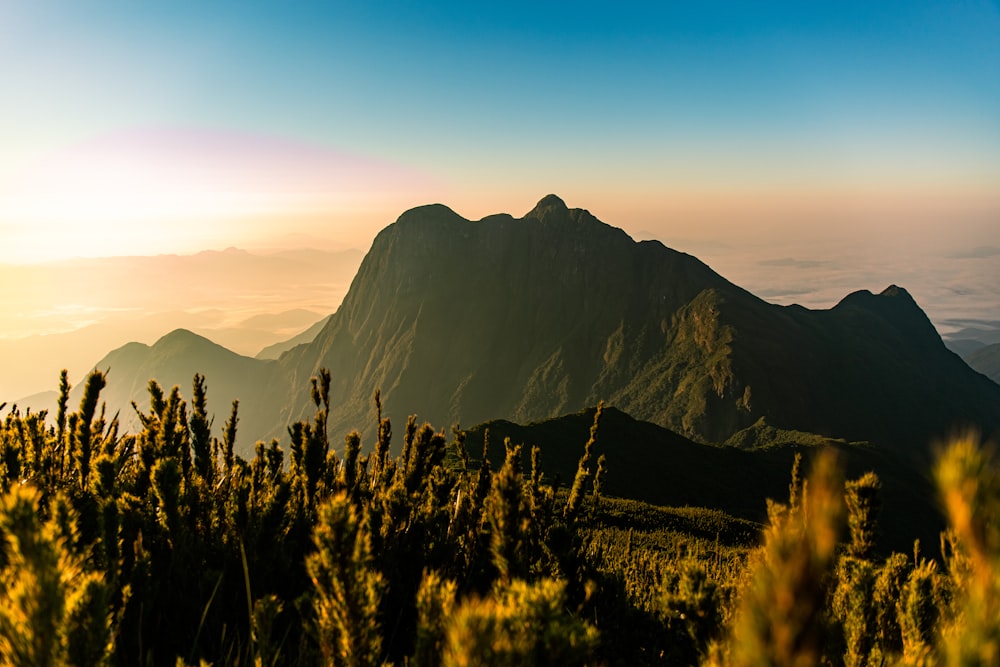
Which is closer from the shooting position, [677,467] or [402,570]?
[402,570]

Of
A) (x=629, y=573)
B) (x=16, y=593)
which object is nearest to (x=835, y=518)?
(x=16, y=593)

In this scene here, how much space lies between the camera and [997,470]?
0.81 m

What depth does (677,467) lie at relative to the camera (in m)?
80.4

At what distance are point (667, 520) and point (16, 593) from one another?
2171 cm

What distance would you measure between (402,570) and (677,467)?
8249 cm

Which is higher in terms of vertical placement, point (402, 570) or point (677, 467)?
point (402, 570)

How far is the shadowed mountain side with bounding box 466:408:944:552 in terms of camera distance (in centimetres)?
6519

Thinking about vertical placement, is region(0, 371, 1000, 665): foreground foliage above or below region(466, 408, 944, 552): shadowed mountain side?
above

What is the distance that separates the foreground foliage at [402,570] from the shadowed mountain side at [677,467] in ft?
168

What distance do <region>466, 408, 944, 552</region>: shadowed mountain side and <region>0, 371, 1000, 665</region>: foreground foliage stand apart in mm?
51091

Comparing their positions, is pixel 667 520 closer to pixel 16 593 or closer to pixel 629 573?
pixel 629 573

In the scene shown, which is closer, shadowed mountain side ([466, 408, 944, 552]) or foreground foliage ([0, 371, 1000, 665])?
foreground foliage ([0, 371, 1000, 665])

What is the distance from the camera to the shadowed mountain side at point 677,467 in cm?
6519

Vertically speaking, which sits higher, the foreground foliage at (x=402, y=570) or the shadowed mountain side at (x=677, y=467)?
the foreground foliage at (x=402, y=570)
